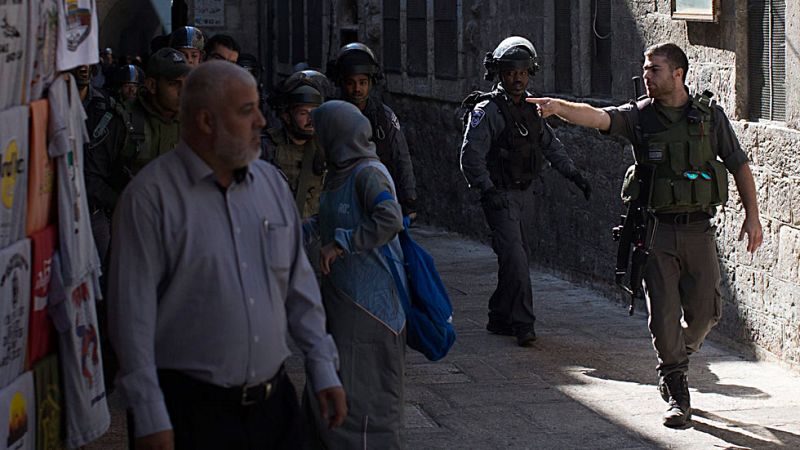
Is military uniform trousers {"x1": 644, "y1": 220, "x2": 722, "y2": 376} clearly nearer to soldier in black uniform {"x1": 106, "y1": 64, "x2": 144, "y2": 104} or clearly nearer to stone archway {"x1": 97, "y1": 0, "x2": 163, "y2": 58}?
soldier in black uniform {"x1": 106, "y1": 64, "x2": 144, "y2": 104}

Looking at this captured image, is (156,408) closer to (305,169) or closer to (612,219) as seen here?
(305,169)

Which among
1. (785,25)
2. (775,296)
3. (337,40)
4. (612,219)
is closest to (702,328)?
(775,296)

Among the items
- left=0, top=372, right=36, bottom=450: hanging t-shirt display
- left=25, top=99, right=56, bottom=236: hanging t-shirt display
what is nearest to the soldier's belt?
left=25, top=99, right=56, bottom=236: hanging t-shirt display

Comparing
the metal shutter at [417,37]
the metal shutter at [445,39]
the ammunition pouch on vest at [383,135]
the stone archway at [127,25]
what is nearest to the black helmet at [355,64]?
the ammunition pouch on vest at [383,135]

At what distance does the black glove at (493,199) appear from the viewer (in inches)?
366

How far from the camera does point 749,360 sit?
8758mm

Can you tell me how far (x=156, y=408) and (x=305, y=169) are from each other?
12.4ft

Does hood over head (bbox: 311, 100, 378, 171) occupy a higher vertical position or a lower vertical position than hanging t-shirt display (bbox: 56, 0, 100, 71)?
lower

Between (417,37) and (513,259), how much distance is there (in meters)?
7.22

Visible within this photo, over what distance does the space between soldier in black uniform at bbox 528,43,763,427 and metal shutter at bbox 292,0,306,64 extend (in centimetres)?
1610

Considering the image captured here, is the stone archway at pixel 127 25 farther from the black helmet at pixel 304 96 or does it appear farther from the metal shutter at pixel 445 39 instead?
the black helmet at pixel 304 96

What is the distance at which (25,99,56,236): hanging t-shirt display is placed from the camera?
4.43 meters

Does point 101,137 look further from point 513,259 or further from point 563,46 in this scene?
point 563,46

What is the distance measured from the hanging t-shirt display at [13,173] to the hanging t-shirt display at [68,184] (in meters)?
0.25
